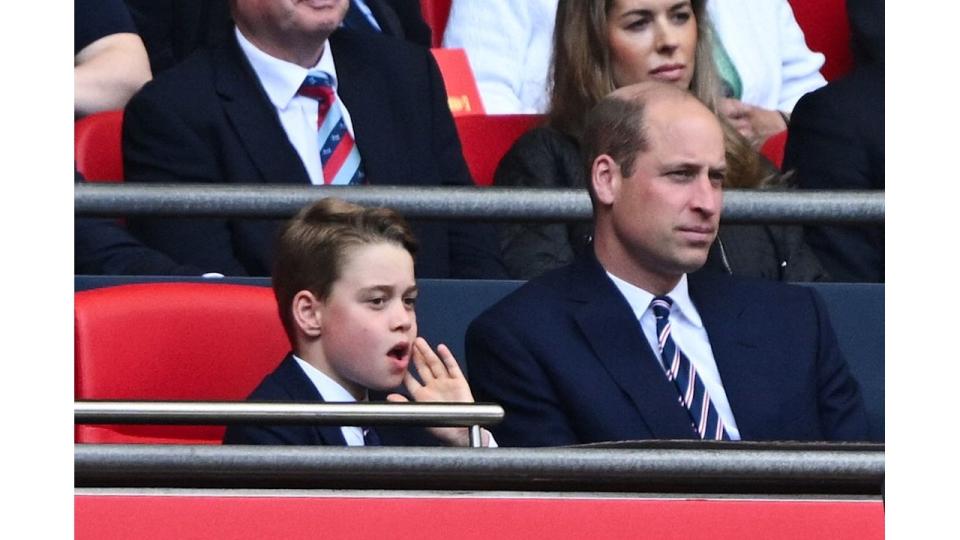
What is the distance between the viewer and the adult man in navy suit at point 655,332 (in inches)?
104

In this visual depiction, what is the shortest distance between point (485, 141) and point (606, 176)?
3.25 feet

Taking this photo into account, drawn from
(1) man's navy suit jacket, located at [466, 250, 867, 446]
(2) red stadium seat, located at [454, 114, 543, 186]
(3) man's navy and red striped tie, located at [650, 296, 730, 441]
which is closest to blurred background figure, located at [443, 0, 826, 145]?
(2) red stadium seat, located at [454, 114, 543, 186]

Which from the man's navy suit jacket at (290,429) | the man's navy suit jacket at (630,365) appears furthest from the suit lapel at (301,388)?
the man's navy suit jacket at (630,365)

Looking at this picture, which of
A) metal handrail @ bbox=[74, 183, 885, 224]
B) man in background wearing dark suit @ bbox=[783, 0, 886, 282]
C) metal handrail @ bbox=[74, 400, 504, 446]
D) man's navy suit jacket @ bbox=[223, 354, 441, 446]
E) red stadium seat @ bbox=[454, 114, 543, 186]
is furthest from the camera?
red stadium seat @ bbox=[454, 114, 543, 186]

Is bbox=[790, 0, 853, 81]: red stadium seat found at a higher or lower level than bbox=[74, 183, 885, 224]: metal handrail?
higher

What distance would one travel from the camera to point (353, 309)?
264cm

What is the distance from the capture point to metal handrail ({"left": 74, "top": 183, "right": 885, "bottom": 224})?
2117 mm

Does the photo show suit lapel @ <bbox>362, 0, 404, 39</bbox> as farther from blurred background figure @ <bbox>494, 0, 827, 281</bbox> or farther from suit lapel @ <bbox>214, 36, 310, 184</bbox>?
suit lapel @ <bbox>214, 36, 310, 184</bbox>

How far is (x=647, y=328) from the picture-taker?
2760 mm

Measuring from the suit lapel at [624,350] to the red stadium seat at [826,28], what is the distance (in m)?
2.03

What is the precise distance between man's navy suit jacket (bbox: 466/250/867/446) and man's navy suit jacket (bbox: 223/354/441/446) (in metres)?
0.14

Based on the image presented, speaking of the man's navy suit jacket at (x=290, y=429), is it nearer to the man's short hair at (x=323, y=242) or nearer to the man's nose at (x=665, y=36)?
the man's short hair at (x=323, y=242)

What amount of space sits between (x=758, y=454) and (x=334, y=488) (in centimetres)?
42

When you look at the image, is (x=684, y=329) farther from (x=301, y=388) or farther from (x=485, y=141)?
(x=485, y=141)
